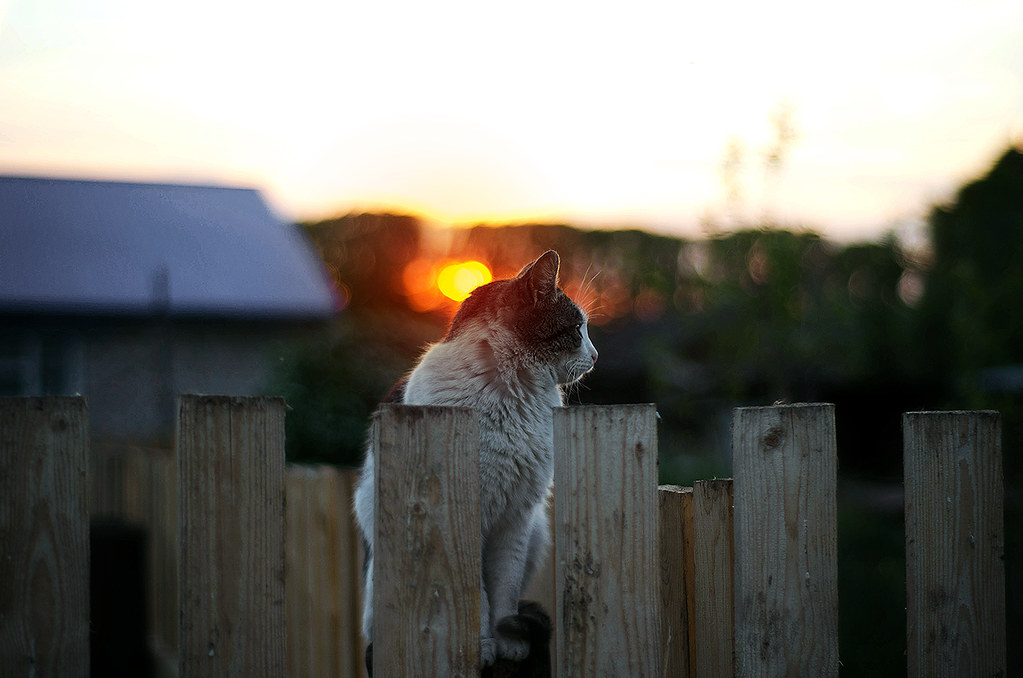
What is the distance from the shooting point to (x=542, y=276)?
2498 mm

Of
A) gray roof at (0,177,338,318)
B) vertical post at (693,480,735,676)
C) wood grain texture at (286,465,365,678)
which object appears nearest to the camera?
vertical post at (693,480,735,676)

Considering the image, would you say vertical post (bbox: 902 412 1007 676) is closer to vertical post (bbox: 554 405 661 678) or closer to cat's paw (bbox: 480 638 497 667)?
vertical post (bbox: 554 405 661 678)

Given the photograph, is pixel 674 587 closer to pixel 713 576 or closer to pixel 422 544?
pixel 713 576

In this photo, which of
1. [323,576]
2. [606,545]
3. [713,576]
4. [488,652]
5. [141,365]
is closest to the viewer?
[606,545]

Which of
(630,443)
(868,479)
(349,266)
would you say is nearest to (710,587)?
(630,443)

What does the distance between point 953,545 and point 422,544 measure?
3.33 ft

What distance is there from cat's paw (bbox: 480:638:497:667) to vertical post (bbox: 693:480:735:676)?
1.52ft

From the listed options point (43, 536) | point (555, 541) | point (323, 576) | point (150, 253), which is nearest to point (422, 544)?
point (555, 541)

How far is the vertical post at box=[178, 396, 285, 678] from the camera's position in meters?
1.25

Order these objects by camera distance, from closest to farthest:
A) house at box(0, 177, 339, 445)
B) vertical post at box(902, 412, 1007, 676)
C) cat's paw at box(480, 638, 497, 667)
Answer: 1. vertical post at box(902, 412, 1007, 676)
2. cat's paw at box(480, 638, 497, 667)
3. house at box(0, 177, 339, 445)

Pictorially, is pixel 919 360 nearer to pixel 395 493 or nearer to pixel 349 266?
pixel 349 266

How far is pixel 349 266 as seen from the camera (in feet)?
45.8

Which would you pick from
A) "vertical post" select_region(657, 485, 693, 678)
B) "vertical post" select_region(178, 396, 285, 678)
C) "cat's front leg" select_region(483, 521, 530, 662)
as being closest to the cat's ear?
"cat's front leg" select_region(483, 521, 530, 662)

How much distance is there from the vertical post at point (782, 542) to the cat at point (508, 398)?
2.12ft
